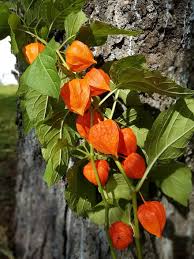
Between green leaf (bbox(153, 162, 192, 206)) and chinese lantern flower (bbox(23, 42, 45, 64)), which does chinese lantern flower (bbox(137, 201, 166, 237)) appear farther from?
chinese lantern flower (bbox(23, 42, 45, 64))

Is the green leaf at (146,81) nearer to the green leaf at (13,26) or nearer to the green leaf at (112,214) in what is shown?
the green leaf at (13,26)

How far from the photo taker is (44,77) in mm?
796

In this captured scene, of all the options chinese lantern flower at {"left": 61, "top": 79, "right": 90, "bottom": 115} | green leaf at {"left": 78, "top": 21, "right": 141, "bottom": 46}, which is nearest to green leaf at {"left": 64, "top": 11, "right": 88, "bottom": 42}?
green leaf at {"left": 78, "top": 21, "right": 141, "bottom": 46}

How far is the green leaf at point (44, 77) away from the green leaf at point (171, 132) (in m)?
0.28

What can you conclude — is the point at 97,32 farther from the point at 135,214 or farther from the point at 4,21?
the point at 135,214

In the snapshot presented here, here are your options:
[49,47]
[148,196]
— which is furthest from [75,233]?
[49,47]

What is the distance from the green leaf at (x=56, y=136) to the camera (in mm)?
992

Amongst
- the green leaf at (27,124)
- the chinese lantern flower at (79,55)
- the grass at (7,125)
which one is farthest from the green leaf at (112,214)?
the grass at (7,125)

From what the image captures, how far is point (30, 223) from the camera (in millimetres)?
1875

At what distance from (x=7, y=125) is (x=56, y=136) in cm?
307

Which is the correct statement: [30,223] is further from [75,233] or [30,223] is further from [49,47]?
[49,47]

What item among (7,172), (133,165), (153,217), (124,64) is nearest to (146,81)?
(124,64)

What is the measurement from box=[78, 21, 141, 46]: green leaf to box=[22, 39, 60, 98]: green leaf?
146 millimetres

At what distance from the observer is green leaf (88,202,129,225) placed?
104 cm
